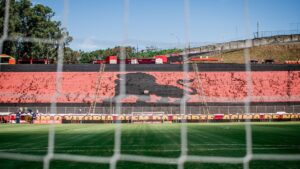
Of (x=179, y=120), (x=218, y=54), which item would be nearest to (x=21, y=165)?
(x=179, y=120)

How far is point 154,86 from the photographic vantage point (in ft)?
113

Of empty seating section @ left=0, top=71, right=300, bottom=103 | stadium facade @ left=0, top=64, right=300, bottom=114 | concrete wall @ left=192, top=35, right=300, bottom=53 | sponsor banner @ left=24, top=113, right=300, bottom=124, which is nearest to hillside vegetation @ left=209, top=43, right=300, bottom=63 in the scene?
concrete wall @ left=192, top=35, right=300, bottom=53

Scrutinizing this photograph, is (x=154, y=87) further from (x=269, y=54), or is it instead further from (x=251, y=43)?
(x=269, y=54)

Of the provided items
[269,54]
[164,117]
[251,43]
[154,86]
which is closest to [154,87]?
[154,86]

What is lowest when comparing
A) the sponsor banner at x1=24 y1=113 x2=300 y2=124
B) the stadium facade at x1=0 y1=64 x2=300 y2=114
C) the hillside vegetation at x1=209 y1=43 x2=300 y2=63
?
the sponsor banner at x1=24 y1=113 x2=300 y2=124

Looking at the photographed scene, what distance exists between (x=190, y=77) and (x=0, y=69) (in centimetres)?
1908

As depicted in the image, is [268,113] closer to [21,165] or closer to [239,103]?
[239,103]

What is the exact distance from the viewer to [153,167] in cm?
654

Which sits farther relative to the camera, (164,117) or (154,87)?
(154,87)

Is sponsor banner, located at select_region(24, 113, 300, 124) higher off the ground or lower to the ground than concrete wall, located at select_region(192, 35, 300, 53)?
lower

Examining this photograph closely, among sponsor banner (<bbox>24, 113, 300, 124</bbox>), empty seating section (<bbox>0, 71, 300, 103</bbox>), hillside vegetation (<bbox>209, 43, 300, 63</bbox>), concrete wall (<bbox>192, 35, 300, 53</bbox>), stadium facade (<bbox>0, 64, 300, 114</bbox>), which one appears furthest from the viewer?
hillside vegetation (<bbox>209, 43, 300, 63</bbox>)

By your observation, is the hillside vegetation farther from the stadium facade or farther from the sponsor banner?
the sponsor banner

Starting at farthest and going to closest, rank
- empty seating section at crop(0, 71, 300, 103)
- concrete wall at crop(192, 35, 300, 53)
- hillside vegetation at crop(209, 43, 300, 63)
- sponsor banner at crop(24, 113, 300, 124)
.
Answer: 1. hillside vegetation at crop(209, 43, 300, 63)
2. concrete wall at crop(192, 35, 300, 53)
3. empty seating section at crop(0, 71, 300, 103)
4. sponsor banner at crop(24, 113, 300, 124)

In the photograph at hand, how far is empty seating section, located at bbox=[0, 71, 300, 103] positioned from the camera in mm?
32875
